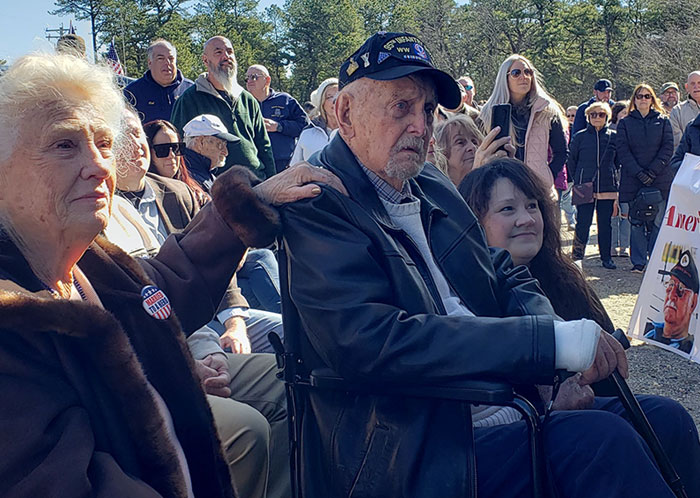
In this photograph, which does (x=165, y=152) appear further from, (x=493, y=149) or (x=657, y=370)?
(x=657, y=370)

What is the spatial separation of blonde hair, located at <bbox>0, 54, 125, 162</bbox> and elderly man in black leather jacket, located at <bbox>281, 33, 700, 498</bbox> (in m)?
0.59

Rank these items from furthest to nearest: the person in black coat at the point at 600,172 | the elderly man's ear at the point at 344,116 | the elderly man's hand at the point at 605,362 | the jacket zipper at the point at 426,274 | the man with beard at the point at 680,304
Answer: the person in black coat at the point at 600,172, the man with beard at the point at 680,304, the elderly man's ear at the point at 344,116, the jacket zipper at the point at 426,274, the elderly man's hand at the point at 605,362

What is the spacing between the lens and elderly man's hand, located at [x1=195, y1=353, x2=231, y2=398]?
7.81ft

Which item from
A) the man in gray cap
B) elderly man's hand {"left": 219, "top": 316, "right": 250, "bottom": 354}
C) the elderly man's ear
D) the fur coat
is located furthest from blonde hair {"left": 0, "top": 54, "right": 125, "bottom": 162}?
the man in gray cap

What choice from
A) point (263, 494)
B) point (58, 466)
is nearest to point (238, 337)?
point (263, 494)

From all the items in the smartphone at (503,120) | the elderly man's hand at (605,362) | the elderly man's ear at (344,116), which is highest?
the elderly man's ear at (344,116)

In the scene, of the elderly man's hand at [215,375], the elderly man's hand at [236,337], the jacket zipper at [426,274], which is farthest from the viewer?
the elderly man's hand at [236,337]

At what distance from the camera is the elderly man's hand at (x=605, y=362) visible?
1.99 meters

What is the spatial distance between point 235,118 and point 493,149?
120 inches

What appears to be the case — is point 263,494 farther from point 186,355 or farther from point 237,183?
point 237,183

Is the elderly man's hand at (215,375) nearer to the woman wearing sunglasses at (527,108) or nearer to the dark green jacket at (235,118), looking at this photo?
the dark green jacket at (235,118)

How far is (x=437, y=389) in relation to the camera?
5.93 ft

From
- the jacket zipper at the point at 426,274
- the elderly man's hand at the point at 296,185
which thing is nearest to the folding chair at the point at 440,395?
the elderly man's hand at the point at 296,185

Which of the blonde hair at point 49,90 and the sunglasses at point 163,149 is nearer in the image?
the blonde hair at point 49,90
